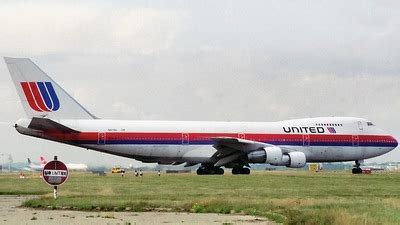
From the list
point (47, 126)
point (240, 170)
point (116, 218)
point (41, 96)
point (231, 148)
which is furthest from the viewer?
point (240, 170)

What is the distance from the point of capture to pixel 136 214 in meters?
22.2

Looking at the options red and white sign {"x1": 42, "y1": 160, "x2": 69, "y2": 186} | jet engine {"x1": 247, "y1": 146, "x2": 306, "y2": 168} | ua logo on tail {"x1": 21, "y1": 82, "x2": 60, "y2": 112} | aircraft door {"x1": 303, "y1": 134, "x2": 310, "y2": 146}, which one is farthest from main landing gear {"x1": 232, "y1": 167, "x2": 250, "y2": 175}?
red and white sign {"x1": 42, "y1": 160, "x2": 69, "y2": 186}

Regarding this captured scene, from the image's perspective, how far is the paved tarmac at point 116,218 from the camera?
63.5ft

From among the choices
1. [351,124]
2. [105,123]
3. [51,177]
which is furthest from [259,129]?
[51,177]

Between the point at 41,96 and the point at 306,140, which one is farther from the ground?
the point at 41,96

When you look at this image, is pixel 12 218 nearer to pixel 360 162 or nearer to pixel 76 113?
pixel 76 113

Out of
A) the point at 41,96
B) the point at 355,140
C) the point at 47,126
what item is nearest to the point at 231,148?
the point at 355,140

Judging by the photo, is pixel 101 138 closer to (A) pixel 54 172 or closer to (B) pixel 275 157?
(B) pixel 275 157

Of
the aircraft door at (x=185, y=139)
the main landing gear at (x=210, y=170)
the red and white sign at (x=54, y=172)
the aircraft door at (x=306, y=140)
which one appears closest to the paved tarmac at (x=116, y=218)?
the red and white sign at (x=54, y=172)

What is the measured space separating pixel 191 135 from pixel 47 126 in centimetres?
1120

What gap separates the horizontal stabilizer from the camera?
194 feet

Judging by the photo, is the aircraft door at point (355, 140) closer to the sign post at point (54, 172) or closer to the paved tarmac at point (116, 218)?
the sign post at point (54, 172)

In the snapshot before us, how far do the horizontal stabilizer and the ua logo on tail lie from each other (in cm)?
195

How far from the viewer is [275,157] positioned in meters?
64.1
